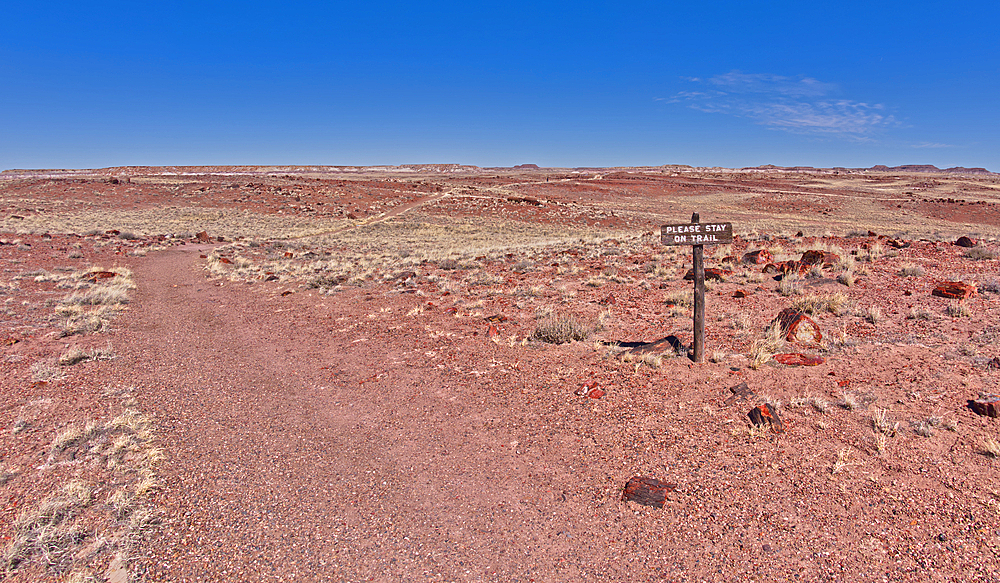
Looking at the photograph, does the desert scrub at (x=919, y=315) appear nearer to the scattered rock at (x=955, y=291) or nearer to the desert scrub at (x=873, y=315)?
the desert scrub at (x=873, y=315)

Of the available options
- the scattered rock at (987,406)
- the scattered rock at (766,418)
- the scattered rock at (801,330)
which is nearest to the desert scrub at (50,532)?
the scattered rock at (766,418)

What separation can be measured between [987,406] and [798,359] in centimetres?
194

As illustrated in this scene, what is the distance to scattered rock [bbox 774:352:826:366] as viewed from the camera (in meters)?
6.48

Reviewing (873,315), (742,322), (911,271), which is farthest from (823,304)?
(911,271)

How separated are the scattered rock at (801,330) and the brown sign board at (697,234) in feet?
6.33

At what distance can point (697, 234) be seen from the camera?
21.4ft

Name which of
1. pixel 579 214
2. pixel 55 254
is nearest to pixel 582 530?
pixel 55 254

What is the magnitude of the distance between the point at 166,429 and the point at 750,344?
7996 mm

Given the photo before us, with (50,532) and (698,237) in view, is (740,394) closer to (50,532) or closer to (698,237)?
(698,237)

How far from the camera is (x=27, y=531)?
3889 mm

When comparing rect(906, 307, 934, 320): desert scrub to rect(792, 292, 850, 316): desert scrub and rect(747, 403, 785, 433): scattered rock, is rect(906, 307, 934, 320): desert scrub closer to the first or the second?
rect(792, 292, 850, 316): desert scrub

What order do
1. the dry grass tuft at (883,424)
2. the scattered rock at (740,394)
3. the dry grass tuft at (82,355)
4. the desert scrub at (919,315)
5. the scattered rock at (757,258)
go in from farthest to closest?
the scattered rock at (757,258)
the desert scrub at (919,315)
the dry grass tuft at (82,355)
the scattered rock at (740,394)
the dry grass tuft at (883,424)

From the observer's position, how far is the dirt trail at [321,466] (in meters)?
3.77

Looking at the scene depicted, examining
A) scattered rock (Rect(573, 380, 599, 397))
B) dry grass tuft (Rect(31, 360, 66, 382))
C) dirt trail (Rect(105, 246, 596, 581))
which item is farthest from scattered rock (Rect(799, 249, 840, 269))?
dry grass tuft (Rect(31, 360, 66, 382))
